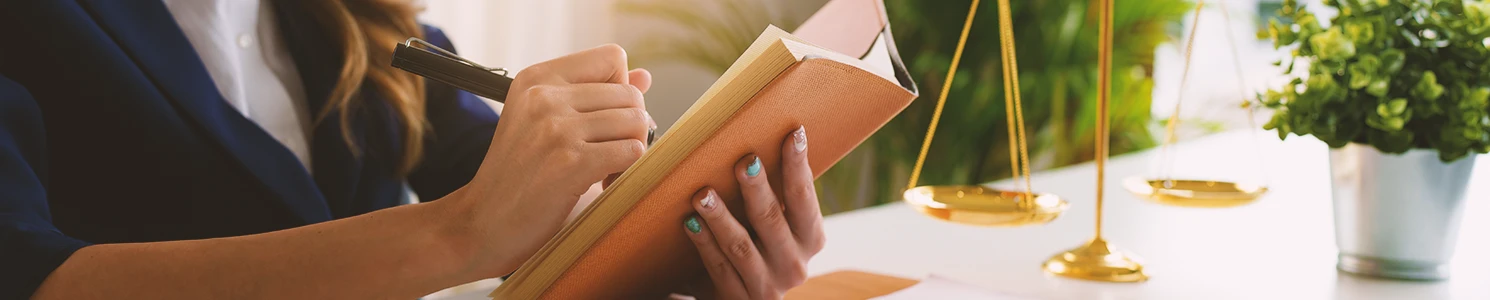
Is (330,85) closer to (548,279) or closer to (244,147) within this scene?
(244,147)

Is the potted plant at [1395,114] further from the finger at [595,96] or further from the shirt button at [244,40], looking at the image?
the shirt button at [244,40]

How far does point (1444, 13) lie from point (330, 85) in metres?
1.10

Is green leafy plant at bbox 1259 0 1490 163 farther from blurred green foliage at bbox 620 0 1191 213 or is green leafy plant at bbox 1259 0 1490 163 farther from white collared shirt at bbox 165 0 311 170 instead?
blurred green foliage at bbox 620 0 1191 213

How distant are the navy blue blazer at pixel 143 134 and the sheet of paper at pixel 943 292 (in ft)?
1.91

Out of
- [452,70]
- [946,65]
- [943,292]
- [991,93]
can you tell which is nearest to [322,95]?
[452,70]

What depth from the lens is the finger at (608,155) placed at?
63cm

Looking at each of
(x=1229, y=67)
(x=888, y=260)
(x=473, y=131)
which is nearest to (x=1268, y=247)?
(x=888, y=260)

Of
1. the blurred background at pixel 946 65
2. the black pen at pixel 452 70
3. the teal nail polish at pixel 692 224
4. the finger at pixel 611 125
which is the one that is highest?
the blurred background at pixel 946 65

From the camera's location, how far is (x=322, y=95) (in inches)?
45.6

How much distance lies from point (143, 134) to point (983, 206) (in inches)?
30.0

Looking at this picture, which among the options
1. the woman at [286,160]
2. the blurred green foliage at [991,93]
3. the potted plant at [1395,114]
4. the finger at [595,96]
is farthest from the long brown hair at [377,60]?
the blurred green foliage at [991,93]

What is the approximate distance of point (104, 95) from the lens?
0.97 meters

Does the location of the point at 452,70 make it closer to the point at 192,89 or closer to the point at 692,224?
the point at 692,224

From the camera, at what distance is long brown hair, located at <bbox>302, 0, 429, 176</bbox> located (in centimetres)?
115
